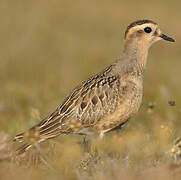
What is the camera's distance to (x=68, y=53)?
17.8 meters

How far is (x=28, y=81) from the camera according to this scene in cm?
1441

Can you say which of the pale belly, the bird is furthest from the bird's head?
the pale belly

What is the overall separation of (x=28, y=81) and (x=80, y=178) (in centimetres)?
911

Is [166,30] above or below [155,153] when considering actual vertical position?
above

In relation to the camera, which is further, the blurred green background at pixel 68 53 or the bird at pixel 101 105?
the blurred green background at pixel 68 53

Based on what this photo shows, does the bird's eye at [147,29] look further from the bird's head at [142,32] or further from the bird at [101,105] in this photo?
the bird at [101,105]

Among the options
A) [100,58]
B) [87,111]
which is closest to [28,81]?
[100,58]

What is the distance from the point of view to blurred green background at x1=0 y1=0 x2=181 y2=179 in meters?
11.5

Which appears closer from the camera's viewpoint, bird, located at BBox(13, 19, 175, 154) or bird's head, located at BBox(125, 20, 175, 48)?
bird, located at BBox(13, 19, 175, 154)

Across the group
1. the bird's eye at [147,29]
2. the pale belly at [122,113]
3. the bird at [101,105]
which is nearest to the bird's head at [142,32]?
the bird's eye at [147,29]

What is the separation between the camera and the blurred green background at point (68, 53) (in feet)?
37.8

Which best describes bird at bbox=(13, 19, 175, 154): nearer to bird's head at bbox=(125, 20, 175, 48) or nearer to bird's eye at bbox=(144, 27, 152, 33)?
bird's head at bbox=(125, 20, 175, 48)

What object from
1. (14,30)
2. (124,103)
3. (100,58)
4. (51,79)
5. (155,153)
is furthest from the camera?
(14,30)

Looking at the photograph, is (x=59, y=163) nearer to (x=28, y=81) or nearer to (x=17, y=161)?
(x=17, y=161)
